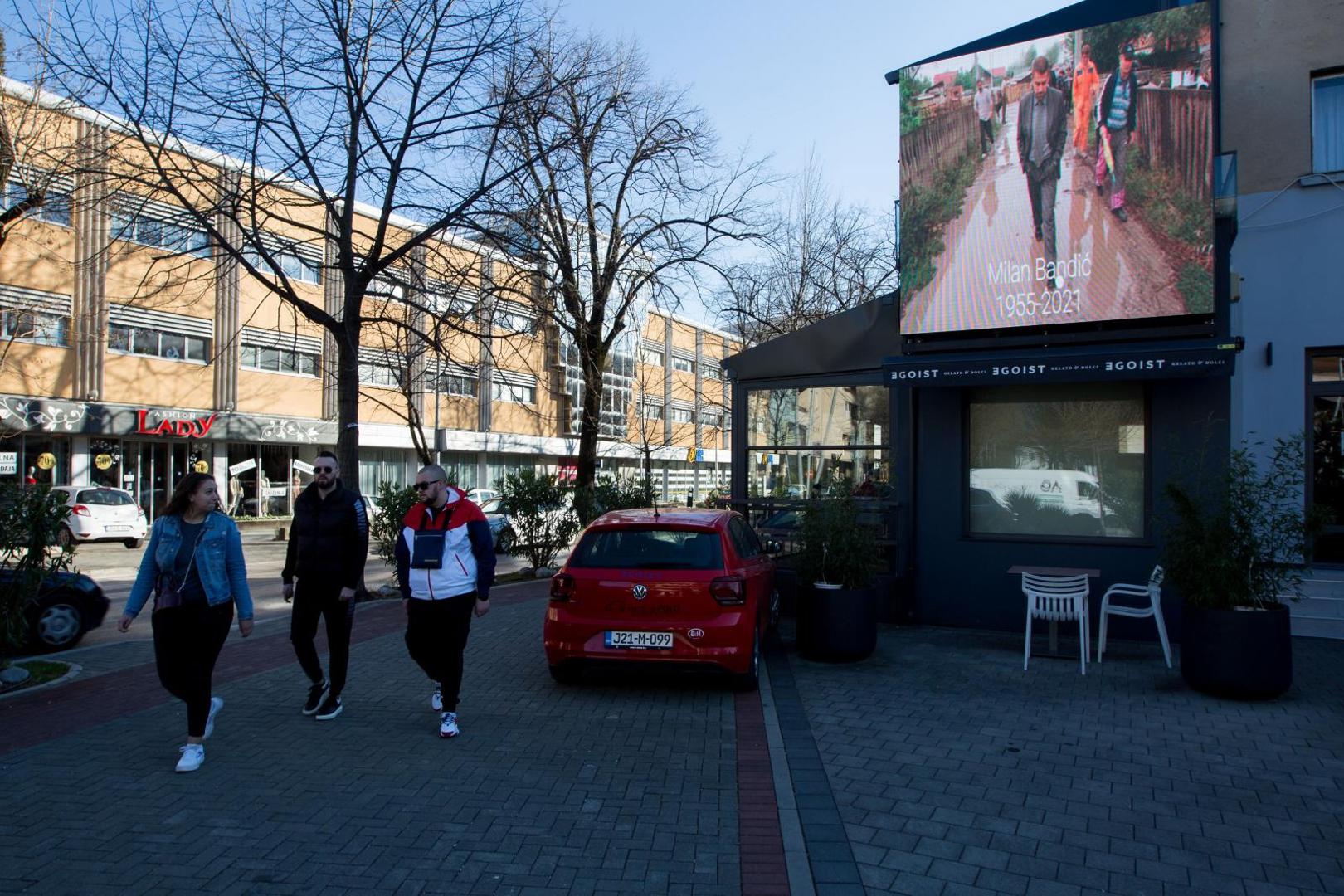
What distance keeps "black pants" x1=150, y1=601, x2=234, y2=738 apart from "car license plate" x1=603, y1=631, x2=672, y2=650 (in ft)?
8.99

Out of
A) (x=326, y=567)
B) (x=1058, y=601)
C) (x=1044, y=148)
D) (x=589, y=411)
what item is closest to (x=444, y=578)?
(x=326, y=567)

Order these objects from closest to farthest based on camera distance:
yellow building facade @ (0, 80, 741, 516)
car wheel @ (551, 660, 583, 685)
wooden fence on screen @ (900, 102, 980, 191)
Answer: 1. car wheel @ (551, 660, 583, 685)
2. wooden fence on screen @ (900, 102, 980, 191)
3. yellow building facade @ (0, 80, 741, 516)

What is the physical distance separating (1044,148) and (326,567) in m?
8.19

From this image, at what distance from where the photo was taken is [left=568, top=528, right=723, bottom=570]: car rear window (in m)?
7.33

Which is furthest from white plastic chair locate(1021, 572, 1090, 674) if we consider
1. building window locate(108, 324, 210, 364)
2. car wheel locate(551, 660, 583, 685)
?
building window locate(108, 324, 210, 364)

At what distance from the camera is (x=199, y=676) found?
218 inches

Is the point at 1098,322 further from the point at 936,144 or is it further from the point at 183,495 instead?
the point at 183,495

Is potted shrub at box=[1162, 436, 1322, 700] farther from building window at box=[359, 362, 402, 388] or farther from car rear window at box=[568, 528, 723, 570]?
building window at box=[359, 362, 402, 388]

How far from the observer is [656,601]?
7105mm

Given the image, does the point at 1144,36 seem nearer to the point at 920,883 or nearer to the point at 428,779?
the point at 920,883

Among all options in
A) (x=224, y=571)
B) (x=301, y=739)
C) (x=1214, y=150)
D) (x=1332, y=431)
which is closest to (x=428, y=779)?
(x=301, y=739)

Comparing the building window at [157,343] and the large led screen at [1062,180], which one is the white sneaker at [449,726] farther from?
the building window at [157,343]

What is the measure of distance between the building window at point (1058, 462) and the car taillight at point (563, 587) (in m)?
5.25

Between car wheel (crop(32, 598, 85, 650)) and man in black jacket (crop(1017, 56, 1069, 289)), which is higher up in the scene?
man in black jacket (crop(1017, 56, 1069, 289))
